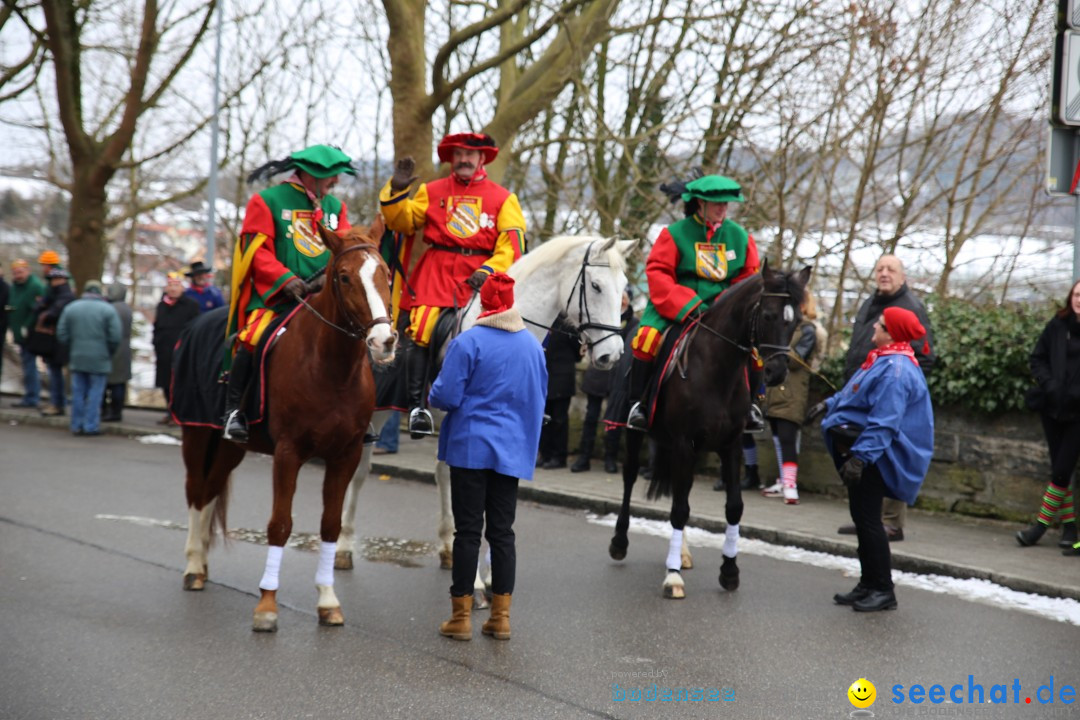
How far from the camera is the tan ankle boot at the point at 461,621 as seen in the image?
21.2 ft

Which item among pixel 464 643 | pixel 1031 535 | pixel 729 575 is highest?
pixel 1031 535

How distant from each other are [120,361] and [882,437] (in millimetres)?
12945

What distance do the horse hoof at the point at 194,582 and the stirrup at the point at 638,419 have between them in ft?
9.86

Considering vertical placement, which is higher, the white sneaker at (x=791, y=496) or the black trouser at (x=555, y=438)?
the black trouser at (x=555, y=438)

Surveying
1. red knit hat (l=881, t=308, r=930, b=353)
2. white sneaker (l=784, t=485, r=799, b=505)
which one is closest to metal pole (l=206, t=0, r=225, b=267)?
white sneaker (l=784, t=485, r=799, b=505)

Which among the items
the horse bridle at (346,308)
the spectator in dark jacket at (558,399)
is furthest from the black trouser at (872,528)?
the spectator in dark jacket at (558,399)

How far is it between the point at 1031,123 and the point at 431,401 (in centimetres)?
1000

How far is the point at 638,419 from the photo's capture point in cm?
825

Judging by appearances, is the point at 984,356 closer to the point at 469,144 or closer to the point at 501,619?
→ the point at 469,144

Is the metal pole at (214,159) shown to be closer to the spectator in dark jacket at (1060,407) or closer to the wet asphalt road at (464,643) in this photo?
the wet asphalt road at (464,643)

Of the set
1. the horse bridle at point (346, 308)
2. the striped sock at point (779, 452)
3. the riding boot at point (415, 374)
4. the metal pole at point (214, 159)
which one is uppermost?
the metal pole at point (214, 159)

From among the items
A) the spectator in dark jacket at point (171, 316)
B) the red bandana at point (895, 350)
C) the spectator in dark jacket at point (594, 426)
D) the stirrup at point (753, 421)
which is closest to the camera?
the red bandana at point (895, 350)

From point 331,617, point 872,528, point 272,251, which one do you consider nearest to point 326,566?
point 331,617

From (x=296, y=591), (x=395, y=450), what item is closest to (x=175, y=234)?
(x=395, y=450)
